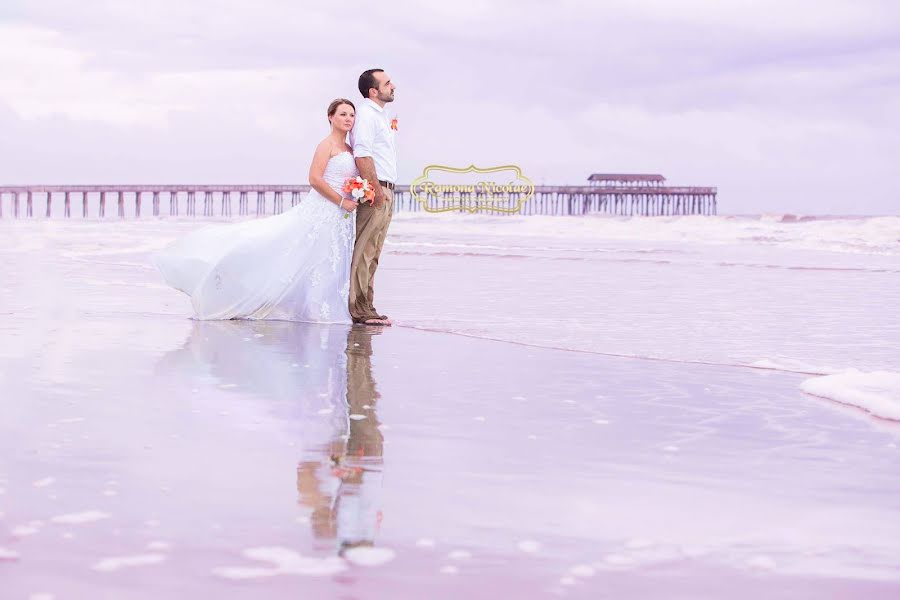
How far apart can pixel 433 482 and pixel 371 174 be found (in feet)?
15.3

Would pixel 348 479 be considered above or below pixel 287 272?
below

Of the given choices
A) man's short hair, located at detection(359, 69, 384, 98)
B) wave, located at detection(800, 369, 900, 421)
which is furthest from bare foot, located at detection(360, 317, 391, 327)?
wave, located at detection(800, 369, 900, 421)

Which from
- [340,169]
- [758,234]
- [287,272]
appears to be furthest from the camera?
[758,234]

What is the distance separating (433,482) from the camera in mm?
3094

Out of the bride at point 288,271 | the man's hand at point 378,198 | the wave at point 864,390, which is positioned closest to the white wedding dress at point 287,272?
the bride at point 288,271

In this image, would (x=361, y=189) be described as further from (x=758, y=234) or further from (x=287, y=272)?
(x=758, y=234)

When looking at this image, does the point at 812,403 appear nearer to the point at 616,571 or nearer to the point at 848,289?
the point at 616,571

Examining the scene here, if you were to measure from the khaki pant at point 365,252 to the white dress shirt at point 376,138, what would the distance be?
0.15 meters

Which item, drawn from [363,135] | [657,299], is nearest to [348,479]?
[363,135]

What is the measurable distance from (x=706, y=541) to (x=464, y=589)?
2.12 ft

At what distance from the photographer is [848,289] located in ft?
38.1

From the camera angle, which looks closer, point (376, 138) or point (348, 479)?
point (348, 479)

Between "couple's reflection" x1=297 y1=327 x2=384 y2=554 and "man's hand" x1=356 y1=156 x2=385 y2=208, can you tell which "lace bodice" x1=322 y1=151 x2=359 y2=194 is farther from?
"couple's reflection" x1=297 y1=327 x2=384 y2=554

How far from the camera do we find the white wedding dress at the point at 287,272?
26.0 ft
